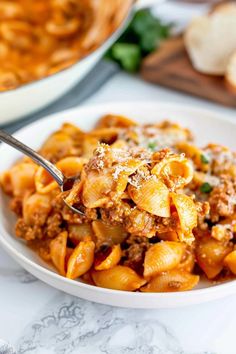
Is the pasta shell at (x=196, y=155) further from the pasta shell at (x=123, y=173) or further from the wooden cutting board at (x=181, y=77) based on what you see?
the wooden cutting board at (x=181, y=77)

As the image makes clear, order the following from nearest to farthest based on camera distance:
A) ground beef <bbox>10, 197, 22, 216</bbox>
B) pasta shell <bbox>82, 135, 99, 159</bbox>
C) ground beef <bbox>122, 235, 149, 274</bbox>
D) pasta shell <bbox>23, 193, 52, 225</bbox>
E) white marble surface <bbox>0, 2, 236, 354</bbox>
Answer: white marble surface <bbox>0, 2, 236, 354</bbox>
ground beef <bbox>122, 235, 149, 274</bbox>
pasta shell <bbox>23, 193, 52, 225</bbox>
ground beef <bbox>10, 197, 22, 216</bbox>
pasta shell <bbox>82, 135, 99, 159</bbox>

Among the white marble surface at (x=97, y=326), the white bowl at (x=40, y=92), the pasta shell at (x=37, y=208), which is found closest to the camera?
the white marble surface at (x=97, y=326)

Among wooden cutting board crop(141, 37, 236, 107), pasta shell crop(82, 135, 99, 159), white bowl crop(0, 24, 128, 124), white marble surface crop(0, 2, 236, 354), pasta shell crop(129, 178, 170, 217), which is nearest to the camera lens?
pasta shell crop(129, 178, 170, 217)

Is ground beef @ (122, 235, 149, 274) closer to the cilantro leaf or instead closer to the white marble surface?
the white marble surface

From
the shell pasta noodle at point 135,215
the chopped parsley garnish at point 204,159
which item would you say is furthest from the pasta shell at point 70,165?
the chopped parsley garnish at point 204,159

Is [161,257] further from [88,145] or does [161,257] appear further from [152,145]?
[88,145]

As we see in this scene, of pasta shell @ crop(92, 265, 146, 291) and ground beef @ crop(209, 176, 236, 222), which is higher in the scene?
ground beef @ crop(209, 176, 236, 222)

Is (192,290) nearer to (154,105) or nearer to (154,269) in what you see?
(154,269)

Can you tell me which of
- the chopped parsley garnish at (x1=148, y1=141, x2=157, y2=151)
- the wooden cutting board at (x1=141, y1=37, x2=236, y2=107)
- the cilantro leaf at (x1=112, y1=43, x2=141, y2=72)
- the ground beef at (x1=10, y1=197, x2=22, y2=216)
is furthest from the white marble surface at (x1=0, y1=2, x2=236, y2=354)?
the cilantro leaf at (x1=112, y1=43, x2=141, y2=72)
